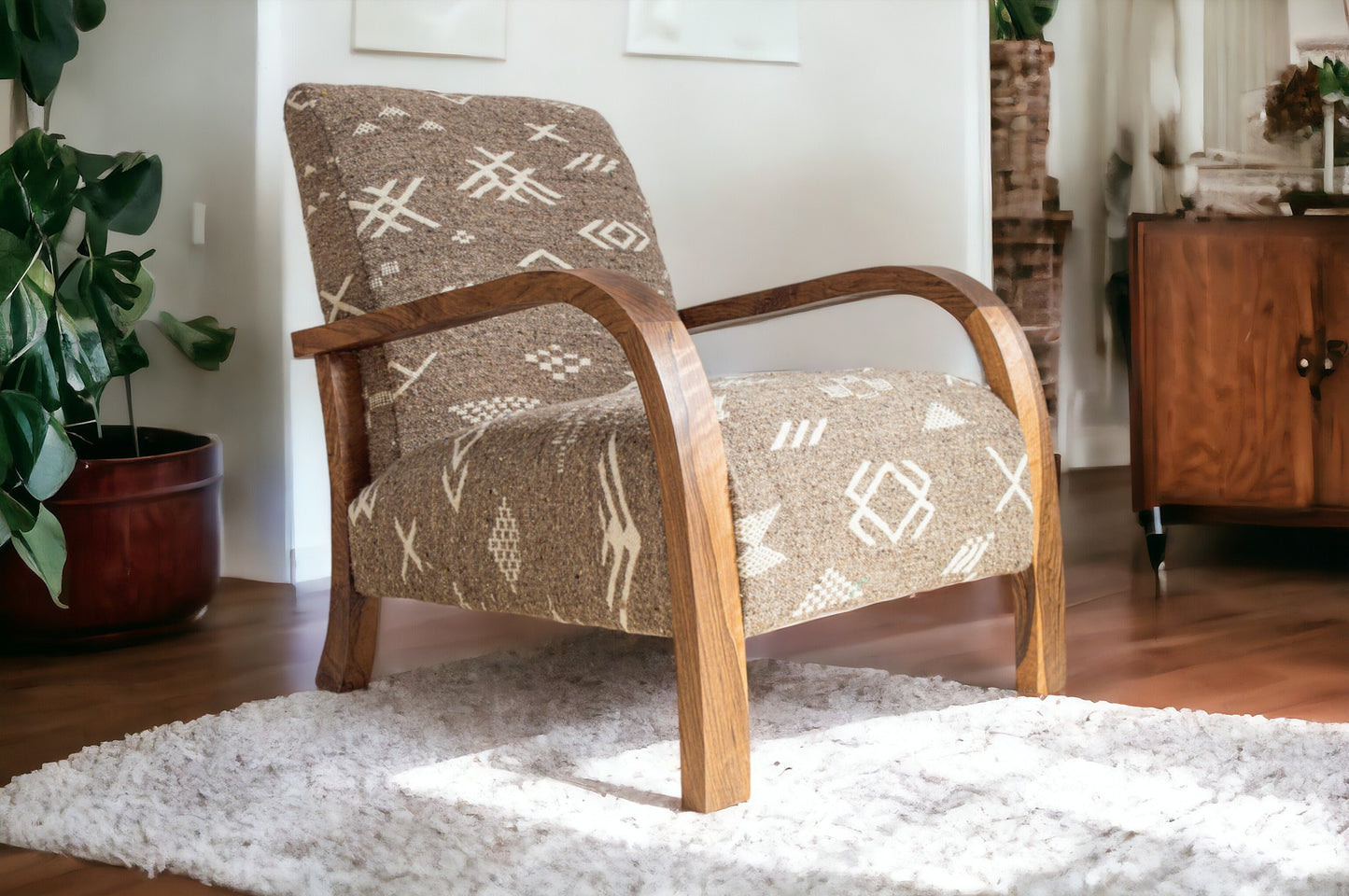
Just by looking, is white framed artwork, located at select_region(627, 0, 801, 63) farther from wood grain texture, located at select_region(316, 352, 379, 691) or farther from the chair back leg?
the chair back leg

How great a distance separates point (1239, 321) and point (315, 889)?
1958mm

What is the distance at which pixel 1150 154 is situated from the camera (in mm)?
3668

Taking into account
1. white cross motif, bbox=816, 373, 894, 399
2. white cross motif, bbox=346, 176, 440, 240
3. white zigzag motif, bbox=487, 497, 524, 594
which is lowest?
white zigzag motif, bbox=487, 497, 524, 594

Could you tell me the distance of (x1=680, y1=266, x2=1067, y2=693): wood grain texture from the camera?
1.48 metres

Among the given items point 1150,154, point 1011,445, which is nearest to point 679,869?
point 1011,445

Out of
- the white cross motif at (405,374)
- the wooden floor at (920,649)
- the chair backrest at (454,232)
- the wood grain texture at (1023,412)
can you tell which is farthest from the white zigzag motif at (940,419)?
the white cross motif at (405,374)

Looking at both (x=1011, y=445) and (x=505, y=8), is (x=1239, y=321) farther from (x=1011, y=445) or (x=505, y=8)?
(x=505, y=8)

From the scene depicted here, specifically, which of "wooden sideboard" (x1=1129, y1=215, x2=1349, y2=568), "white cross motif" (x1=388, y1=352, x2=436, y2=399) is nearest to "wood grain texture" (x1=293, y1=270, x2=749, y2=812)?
"white cross motif" (x1=388, y1=352, x2=436, y2=399)

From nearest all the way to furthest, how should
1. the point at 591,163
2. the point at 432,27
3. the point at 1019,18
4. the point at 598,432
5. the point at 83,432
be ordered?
the point at 598,432 < the point at 591,163 < the point at 83,432 < the point at 432,27 < the point at 1019,18

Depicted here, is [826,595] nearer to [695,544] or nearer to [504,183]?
[695,544]

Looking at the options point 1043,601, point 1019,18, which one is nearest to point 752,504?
point 1043,601

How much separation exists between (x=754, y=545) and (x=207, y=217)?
1.60m

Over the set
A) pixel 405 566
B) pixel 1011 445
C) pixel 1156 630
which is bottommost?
pixel 1156 630

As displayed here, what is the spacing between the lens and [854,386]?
1356mm
